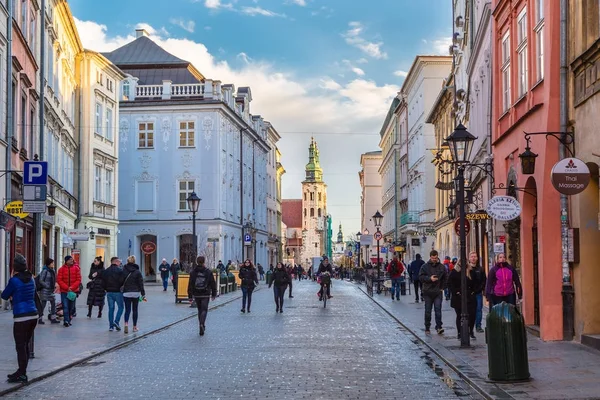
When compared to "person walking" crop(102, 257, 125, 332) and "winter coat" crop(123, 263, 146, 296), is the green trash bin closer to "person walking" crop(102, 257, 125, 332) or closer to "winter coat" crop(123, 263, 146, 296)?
"winter coat" crop(123, 263, 146, 296)

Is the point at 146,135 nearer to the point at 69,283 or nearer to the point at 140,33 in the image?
the point at 140,33

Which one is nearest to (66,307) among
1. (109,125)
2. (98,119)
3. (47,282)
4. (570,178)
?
(47,282)

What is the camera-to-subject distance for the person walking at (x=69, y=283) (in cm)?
2217

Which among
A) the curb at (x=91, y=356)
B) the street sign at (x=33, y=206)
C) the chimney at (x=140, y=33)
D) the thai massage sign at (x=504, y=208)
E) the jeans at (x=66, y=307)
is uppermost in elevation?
the chimney at (x=140, y=33)

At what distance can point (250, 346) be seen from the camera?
56.6ft

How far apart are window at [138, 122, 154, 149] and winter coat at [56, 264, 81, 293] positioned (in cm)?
4469

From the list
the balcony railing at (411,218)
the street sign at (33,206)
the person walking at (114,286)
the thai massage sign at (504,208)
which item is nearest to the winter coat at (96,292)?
the person walking at (114,286)

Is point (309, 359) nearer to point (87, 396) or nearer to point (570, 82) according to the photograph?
point (87, 396)

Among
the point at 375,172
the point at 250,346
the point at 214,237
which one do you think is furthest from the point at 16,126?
the point at 375,172

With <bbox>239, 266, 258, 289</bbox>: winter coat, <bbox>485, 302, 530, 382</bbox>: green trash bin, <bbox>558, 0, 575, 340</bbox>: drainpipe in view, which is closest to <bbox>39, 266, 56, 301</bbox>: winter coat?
<bbox>239, 266, 258, 289</bbox>: winter coat

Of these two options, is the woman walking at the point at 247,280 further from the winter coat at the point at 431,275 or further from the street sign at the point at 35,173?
the street sign at the point at 35,173

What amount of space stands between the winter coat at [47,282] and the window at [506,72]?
37.2 ft

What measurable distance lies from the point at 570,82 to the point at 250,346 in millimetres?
7421

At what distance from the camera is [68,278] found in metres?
22.7
